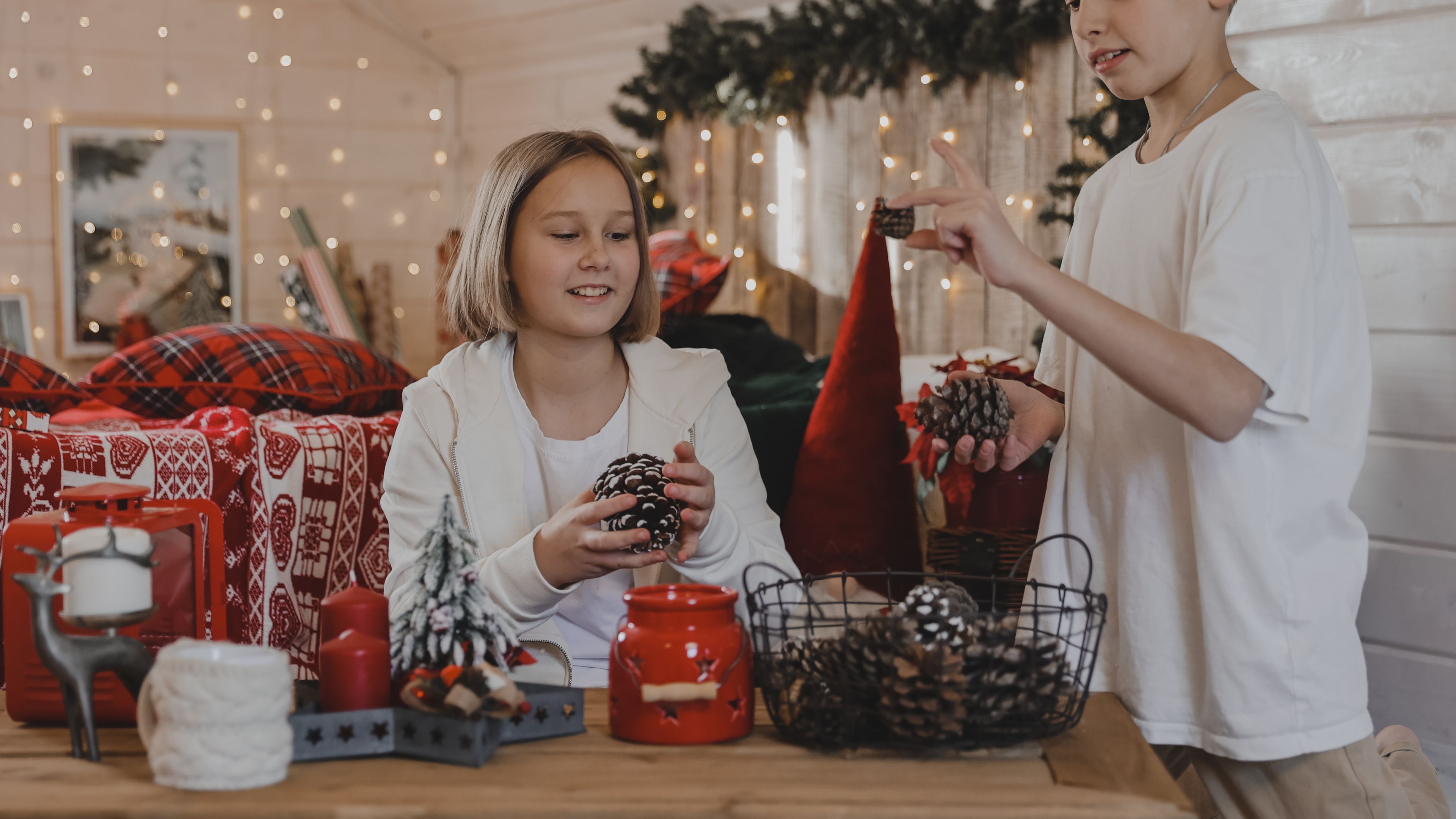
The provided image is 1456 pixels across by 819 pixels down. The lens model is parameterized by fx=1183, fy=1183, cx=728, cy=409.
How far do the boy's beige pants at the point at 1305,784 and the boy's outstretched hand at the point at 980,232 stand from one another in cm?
54

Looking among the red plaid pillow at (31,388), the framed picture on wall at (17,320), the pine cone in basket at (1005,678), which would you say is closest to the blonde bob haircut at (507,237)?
the pine cone in basket at (1005,678)

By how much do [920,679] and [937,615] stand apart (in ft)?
0.19

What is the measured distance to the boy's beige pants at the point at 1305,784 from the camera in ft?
3.64

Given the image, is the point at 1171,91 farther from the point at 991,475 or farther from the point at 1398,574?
the point at 1398,574

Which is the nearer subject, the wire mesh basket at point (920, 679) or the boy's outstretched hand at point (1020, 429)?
the wire mesh basket at point (920, 679)

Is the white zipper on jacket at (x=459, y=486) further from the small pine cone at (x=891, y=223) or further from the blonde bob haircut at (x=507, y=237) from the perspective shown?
the small pine cone at (x=891, y=223)

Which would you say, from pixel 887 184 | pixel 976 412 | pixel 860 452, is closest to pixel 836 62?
pixel 887 184

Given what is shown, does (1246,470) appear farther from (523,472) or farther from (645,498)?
(523,472)

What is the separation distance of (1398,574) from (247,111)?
13.5ft

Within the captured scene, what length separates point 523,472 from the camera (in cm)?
147

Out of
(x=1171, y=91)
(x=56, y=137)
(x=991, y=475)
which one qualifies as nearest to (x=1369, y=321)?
(x=991, y=475)

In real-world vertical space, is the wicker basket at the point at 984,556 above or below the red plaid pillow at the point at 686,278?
below

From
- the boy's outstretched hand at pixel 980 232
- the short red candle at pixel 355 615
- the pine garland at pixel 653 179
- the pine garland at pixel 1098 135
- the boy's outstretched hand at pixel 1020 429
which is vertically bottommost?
the short red candle at pixel 355 615

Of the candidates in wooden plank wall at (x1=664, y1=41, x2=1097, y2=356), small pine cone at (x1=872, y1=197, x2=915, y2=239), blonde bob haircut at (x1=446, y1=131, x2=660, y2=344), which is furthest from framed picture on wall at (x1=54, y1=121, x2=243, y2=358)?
small pine cone at (x1=872, y1=197, x2=915, y2=239)
